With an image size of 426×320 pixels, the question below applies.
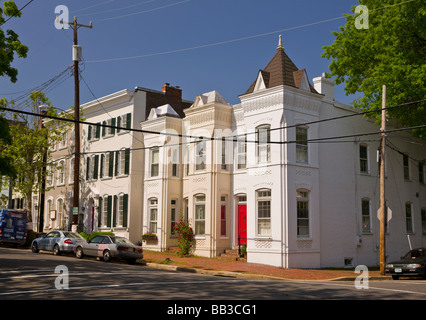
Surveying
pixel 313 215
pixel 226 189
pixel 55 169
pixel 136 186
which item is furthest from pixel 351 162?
pixel 55 169

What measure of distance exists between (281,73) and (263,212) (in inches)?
279

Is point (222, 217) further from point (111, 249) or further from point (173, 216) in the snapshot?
point (111, 249)

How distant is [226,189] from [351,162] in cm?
721

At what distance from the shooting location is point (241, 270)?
67.1 ft

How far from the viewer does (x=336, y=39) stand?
90.9 ft

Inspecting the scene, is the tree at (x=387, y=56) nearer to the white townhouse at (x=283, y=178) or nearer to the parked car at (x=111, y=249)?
the white townhouse at (x=283, y=178)

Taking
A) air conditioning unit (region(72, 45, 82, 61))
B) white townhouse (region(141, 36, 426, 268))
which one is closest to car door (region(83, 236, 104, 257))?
white townhouse (region(141, 36, 426, 268))

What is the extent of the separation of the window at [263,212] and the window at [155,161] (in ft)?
31.0

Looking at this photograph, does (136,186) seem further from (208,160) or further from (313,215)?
(313,215)

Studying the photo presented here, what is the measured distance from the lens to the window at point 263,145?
23672mm

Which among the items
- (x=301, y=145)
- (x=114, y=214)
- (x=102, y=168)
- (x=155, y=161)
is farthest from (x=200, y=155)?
(x=102, y=168)

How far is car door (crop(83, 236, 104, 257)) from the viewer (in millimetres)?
23906

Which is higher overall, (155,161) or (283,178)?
(155,161)

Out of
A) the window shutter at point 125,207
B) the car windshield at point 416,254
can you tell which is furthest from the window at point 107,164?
the car windshield at point 416,254
